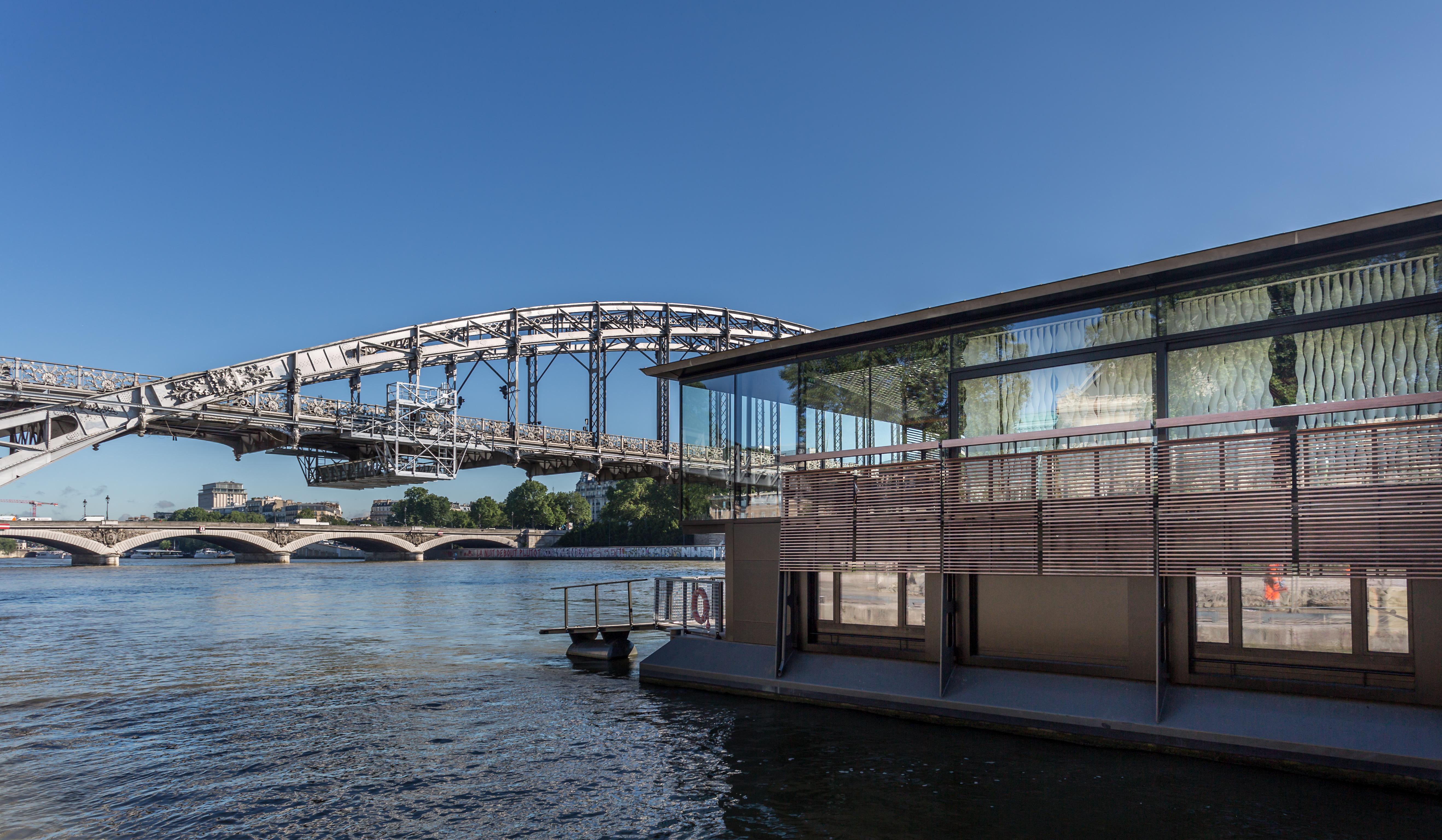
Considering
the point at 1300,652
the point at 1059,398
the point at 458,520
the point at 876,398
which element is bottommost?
the point at 458,520

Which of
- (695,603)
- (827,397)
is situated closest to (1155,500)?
(827,397)

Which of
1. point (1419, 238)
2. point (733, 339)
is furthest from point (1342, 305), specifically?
point (733, 339)

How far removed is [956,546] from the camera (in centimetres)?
1302

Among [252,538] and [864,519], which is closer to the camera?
[864,519]

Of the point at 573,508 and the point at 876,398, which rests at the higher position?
the point at 876,398

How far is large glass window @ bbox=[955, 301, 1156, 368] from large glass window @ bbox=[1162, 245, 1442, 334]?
16.3 inches

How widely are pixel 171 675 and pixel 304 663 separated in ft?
9.70

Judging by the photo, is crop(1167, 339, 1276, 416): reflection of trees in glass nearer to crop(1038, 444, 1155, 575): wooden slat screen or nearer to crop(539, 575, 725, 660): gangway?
crop(1038, 444, 1155, 575): wooden slat screen

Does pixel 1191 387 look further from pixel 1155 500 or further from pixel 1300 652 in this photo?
pixel 1300 652

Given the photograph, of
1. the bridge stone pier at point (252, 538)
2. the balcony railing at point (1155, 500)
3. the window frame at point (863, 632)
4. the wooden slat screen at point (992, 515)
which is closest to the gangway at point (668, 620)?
the window frame at point (863, 632)

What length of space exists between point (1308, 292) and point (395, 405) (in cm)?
5380

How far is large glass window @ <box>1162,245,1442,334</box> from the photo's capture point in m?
10.2

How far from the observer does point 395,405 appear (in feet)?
187

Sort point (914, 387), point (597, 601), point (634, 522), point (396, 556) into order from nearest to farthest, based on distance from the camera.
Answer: point (914, 387)
point (597, 601)
point (634, 522)
point (396, 556)
